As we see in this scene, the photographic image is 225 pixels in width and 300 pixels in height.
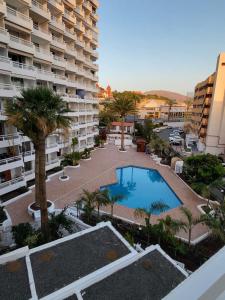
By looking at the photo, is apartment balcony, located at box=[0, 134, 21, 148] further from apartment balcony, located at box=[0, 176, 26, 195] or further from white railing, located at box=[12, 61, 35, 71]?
white railing, located at box=[12, 61, 35, 71]

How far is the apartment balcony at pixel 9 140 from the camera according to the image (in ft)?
55.4

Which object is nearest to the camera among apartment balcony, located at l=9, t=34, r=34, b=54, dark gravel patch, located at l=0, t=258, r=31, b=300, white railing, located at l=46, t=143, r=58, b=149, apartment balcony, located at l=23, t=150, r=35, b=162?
dark gravel patch, located at l=0, t=258, r=31, b=300

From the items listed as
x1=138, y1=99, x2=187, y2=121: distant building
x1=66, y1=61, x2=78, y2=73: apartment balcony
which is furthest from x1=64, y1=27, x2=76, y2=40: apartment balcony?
x1=138, y1=99, x2=187, y2=121: distant building

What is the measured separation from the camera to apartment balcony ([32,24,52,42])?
2066 centimetres

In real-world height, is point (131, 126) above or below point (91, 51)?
below

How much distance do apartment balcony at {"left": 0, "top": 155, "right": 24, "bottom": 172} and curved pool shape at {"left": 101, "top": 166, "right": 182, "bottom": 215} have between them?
8.86m

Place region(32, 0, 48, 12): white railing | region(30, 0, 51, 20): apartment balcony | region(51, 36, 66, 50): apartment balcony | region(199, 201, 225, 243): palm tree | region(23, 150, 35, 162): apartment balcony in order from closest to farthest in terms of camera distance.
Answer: region(199, 201, 225, 243): palm tree
region(23, 150, 35, 162): apartment balcony
region(30, 0, 51, 20): apartment balcony
region(32, 0, 48, 12): white railing
region(51, 36, 66, 50): apartment balcony

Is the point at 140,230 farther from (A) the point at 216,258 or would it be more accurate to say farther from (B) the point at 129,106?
(B) the point at 129,106

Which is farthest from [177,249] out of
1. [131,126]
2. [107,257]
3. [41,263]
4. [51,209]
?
[131,126]

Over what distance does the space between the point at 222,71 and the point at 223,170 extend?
67.1 feet

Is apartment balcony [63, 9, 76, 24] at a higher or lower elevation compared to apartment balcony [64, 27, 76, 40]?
higher

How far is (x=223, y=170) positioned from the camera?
1903cm

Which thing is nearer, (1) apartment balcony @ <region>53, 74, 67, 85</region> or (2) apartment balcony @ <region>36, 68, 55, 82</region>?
(2) apartment balcony @ <region>36, 68, 55, 82</region>

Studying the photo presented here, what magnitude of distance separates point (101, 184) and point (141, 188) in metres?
4.77
